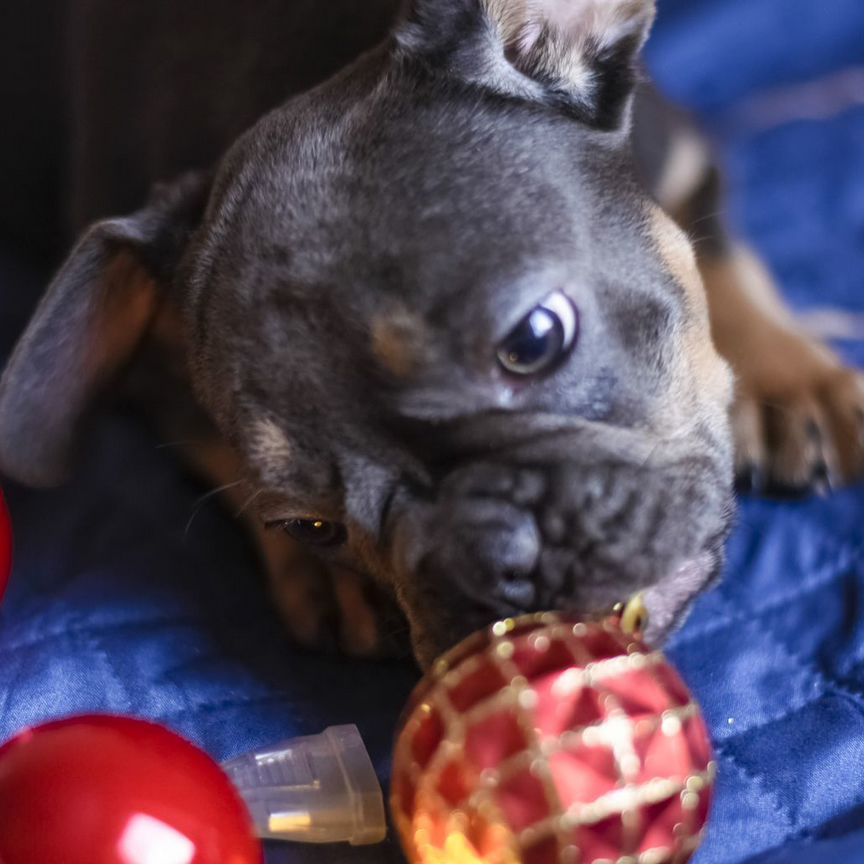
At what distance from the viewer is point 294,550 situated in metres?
1.79

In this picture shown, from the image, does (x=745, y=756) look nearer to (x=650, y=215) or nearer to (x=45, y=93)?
(x=650, y=215)

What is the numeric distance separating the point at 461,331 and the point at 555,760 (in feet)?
1.61

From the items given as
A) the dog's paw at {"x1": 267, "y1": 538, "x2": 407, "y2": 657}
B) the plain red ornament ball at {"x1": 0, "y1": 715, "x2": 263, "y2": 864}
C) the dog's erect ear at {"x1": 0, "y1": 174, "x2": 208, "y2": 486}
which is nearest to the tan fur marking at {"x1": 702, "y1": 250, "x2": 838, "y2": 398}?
the dog's paw at {"x1": 267, "y1": 538, "x2": 407, "y2": 657}

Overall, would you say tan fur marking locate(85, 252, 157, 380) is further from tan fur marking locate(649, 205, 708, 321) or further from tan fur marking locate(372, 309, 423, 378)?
tan fur marking locate(649, 205, 708, 321)

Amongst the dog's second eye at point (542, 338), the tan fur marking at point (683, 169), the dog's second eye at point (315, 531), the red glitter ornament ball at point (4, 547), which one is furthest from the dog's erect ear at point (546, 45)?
the red glitter ornament ball at point (4, 547)

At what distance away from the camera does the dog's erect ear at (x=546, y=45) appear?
1.50 m

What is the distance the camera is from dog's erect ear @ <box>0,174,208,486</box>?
5.17ft

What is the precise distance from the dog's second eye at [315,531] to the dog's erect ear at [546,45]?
1.98 feet

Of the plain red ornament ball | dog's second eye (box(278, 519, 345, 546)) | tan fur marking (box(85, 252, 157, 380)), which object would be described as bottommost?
dog's second eye (box(278, 519, 345, 546))

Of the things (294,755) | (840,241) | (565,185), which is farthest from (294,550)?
(840,241)

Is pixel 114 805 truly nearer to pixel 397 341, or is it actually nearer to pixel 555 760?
pixel 555 760

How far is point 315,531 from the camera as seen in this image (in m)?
1.54

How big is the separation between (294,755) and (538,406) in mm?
486

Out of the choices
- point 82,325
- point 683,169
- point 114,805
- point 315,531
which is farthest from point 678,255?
point 114,805
